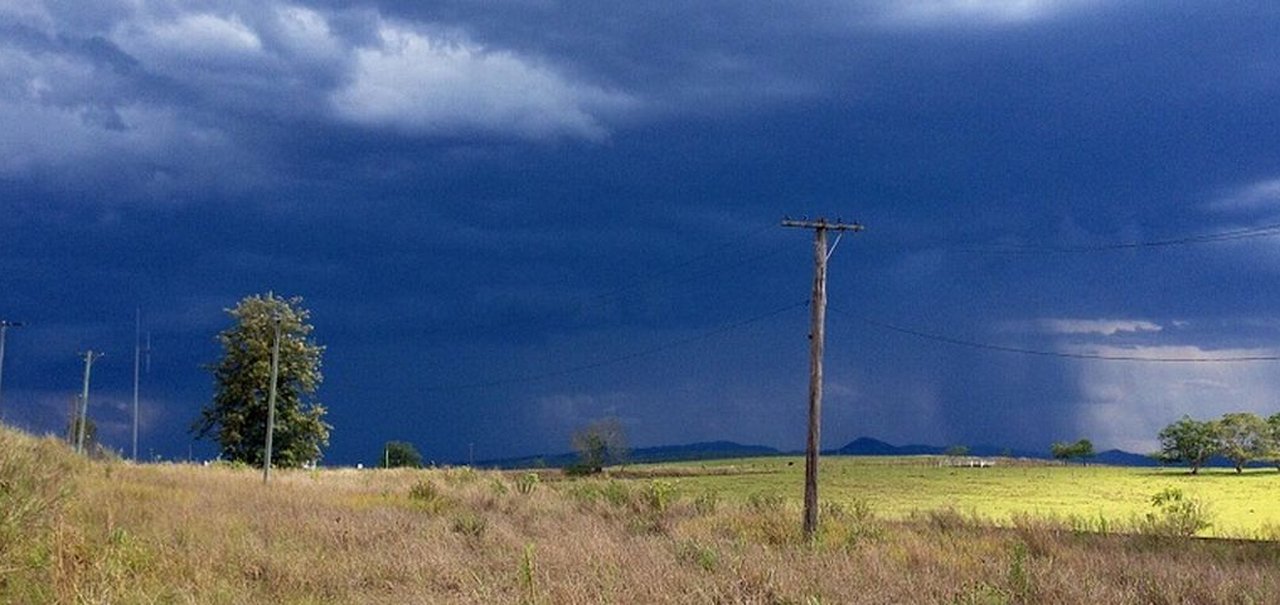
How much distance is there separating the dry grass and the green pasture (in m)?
10.3

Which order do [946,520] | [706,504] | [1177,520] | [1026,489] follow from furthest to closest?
[1026,489] < [706,504] < [946,520] < [1177,520]

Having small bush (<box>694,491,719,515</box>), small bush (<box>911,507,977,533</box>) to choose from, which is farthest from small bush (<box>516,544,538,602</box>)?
small bush (<box>694,491,719,515</box>)

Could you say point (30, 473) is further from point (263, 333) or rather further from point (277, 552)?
point (263, 333)

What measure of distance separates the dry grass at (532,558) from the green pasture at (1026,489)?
1033 cm

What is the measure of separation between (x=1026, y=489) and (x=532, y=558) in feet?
155

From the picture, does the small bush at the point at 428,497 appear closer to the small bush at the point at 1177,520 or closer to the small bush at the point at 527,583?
the small bush at the point at 527,583

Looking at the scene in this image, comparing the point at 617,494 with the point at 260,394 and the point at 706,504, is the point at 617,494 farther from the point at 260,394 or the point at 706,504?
the point at 260,394

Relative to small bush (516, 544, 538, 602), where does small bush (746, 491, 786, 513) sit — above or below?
below

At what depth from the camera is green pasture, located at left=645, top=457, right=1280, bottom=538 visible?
41969mm

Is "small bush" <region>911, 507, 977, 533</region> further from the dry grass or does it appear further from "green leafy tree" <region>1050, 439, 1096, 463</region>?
"green leafy tree" <region>1050, 439, 1096, 463</region>

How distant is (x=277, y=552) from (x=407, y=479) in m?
38.4

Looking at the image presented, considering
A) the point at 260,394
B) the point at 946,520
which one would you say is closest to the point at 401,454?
the point at 260,394

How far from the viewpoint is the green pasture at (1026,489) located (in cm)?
4197

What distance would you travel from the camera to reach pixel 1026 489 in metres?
58.7
